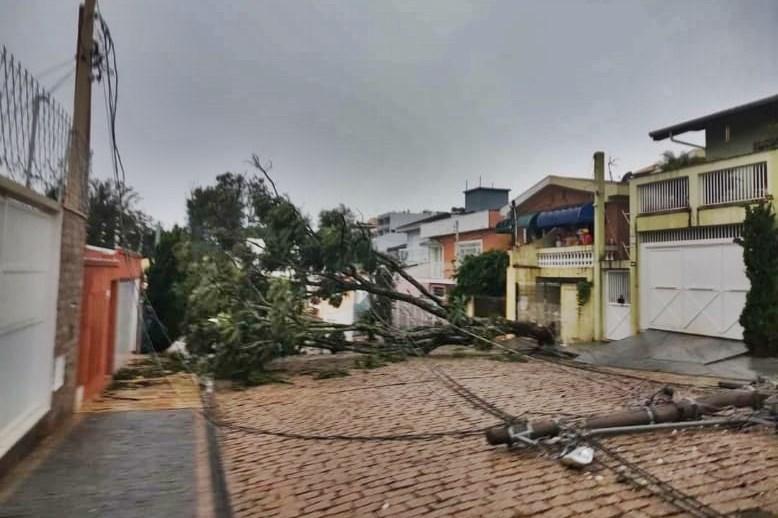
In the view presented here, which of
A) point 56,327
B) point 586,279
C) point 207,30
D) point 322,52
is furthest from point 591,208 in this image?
point 56,327

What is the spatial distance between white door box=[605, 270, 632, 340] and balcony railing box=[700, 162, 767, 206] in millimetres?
3009

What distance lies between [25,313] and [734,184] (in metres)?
13.6

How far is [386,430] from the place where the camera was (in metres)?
5.52

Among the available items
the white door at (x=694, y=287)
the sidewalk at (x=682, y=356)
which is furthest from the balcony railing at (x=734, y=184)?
the sidewalk at (x=682, y=356)

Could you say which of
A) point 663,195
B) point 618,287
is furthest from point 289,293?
point 663,195

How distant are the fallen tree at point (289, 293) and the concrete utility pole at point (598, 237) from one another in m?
3.36

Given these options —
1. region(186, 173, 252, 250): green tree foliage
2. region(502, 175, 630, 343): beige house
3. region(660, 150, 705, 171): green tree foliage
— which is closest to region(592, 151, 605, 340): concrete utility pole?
region(502, 175, 630, 343): beige house

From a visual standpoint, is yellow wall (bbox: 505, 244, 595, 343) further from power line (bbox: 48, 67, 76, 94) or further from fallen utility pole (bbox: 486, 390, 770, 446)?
power line (bbox: 48, 67, 76, 94)

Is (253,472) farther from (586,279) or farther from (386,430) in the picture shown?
(586,279)

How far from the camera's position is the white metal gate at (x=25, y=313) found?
162 inches

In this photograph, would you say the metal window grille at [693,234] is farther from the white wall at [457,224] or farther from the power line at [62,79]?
the power line at [62,79]

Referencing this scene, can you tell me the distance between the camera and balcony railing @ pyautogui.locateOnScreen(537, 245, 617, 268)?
15487 millimetres

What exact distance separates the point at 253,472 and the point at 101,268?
4625 millimetres

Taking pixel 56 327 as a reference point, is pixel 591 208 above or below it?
above
